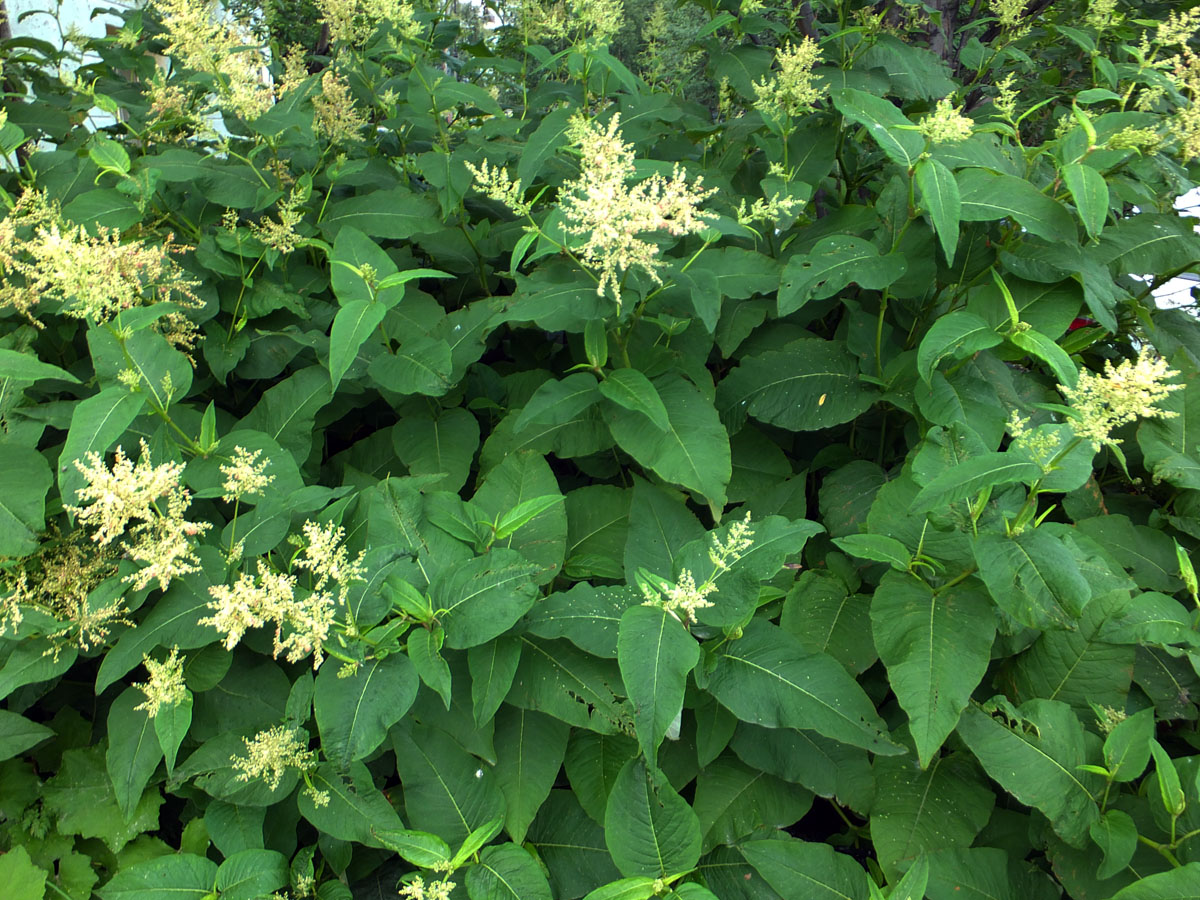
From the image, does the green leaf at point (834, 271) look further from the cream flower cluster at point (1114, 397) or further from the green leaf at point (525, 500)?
the green leaf at point (525, 500)

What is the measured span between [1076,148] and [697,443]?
1415 millimetres

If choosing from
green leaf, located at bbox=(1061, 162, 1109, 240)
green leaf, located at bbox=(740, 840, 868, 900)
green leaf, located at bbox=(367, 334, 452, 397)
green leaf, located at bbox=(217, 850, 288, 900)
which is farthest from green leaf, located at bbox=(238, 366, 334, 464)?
green leaf, located at bbox=(1061, 162, 1109, 240)

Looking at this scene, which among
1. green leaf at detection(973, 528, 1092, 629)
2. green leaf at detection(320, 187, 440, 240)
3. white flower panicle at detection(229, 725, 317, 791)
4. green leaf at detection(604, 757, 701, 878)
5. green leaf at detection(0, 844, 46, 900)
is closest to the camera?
green leaf at detection(973, 528, 1092, 629)

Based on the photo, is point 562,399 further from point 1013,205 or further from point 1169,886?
point 1169,886

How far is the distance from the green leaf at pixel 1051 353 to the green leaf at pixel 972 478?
0.35 meters

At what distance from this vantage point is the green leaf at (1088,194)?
1934 mm

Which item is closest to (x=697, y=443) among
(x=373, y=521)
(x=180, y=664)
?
(x=373, y=521)

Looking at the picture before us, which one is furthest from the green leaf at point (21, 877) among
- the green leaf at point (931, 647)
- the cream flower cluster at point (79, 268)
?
the green leaf at point (931, 647)

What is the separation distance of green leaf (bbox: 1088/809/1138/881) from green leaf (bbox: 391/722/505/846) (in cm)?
139

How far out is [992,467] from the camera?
62.1 inches

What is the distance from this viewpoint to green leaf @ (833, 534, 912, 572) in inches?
72.2

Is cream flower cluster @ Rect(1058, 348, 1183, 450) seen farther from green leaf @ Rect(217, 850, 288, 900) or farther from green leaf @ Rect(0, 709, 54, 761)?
green leaf @ Rect(0, 709, 54, 761)

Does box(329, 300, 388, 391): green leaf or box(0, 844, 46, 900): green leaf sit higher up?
box(329, 300, 388, 391): green leaf

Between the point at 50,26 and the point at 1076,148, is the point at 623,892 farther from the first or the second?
the point at 50,26
